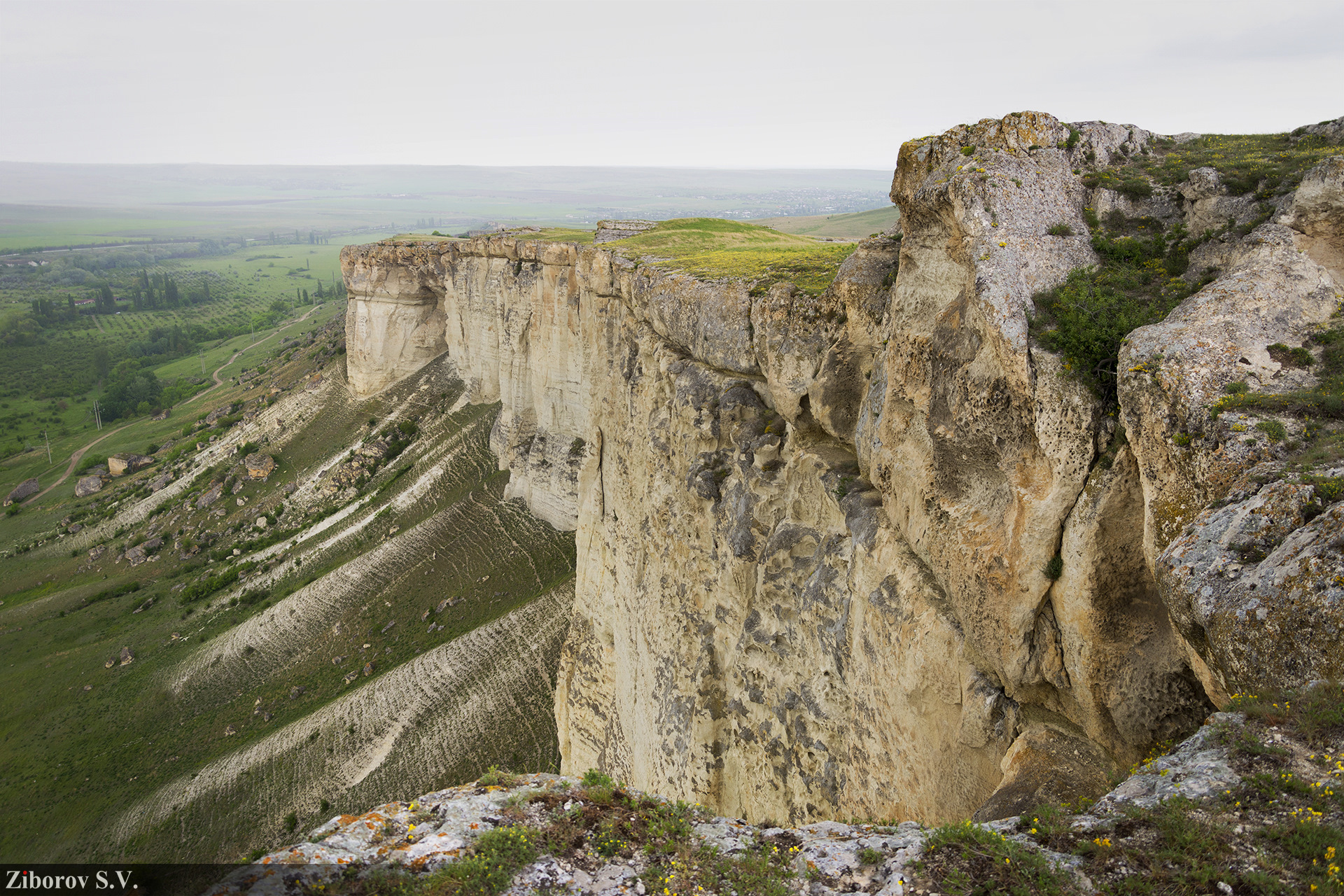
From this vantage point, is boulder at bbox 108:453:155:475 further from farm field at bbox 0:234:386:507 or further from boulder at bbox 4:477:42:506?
boulder at bbox 4:477:42:506

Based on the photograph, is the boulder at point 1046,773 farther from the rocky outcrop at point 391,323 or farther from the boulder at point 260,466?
the boulder at point 260,466

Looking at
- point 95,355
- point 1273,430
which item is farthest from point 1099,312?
point 95,355

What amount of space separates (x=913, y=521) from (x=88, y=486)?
310 ft

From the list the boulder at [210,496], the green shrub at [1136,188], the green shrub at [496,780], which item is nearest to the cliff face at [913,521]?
the green shrub at [1136,188]

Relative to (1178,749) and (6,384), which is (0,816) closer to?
(1178,749)

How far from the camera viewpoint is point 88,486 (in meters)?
75.1

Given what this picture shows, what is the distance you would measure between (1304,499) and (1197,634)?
1737 mm

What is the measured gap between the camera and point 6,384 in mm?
120688

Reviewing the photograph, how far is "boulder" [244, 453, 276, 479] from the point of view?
60562mm

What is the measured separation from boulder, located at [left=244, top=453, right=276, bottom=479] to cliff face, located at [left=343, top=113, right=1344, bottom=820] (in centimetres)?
4918

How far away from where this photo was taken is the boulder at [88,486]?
74562 mm

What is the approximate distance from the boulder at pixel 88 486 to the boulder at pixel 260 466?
28659 mm

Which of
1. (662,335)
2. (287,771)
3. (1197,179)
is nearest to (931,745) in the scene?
(1197,179)

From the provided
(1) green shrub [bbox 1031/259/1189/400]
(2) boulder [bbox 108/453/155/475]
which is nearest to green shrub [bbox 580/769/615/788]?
(1) green shrub [bbox 1031/259/1189/400]
